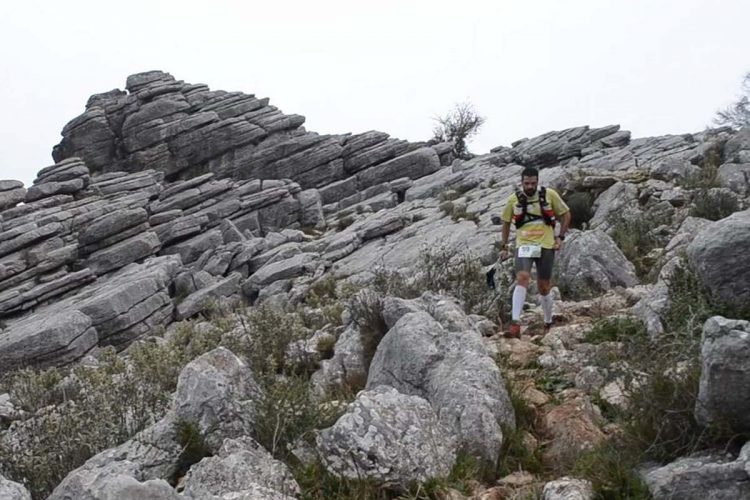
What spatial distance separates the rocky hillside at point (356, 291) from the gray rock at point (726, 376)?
12mm

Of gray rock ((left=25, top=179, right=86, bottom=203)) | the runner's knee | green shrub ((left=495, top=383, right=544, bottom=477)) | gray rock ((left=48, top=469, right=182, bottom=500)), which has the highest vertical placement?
gray rock ((left=25, top=179, right=86, bottom=203))

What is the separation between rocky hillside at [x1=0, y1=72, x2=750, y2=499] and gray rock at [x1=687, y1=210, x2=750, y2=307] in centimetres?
2

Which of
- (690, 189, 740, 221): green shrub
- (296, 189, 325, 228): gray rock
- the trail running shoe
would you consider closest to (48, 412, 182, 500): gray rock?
the trail running shoe

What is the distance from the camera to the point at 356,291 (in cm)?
1192

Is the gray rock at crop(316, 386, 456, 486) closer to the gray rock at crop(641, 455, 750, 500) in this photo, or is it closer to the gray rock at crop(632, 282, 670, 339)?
the gray rock at crop(641, 455, 750, 500)

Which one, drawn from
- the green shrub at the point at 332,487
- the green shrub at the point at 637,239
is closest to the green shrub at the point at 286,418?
the green shrub at the point at 332,487

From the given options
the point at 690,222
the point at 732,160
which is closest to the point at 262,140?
the point at 732,160

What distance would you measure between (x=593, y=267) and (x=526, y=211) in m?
1.99

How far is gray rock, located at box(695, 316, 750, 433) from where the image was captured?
3.99m

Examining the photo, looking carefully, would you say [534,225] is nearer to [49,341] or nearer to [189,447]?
[189,447]

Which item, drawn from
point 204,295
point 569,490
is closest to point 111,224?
point 204,295

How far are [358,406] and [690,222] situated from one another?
9515 millimetres

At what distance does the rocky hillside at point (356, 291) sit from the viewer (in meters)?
4.77

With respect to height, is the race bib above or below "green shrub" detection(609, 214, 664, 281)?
above
